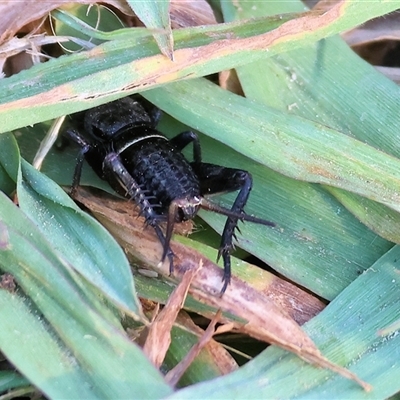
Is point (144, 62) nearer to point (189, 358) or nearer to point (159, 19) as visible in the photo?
point (159, 19)

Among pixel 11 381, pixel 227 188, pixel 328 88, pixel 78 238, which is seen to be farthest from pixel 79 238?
pixel 328 88

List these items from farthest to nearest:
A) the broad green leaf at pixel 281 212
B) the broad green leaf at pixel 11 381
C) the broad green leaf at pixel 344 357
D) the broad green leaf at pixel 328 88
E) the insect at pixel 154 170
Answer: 1. the broad green leaf at pixel 328 88
2. the broad green leaf at pixel 281 212
3. the insect at pixel 154 170
4. the broad green leaf at pixel 11 381
5. the broad green leaf at pixel 344 357

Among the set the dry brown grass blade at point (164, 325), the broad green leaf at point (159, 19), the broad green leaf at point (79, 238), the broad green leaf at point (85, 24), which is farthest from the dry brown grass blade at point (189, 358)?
the broad green leaf at point (85, 24)

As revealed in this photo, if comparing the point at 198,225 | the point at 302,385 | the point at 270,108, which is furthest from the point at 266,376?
the point at 270,108

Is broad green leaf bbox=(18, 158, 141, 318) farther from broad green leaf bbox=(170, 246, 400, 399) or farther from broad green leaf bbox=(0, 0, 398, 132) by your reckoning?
broad green leaf bbox=(170, 246, 400, 399)

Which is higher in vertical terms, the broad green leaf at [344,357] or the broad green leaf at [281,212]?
the broad green leaf at [281,212]

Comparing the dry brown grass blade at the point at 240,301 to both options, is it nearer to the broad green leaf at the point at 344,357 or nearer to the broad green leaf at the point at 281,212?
the broad green leaf at the point at 344,357

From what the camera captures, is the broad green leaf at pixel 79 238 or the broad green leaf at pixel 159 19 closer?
the broad green leaf at pixel 79 238
